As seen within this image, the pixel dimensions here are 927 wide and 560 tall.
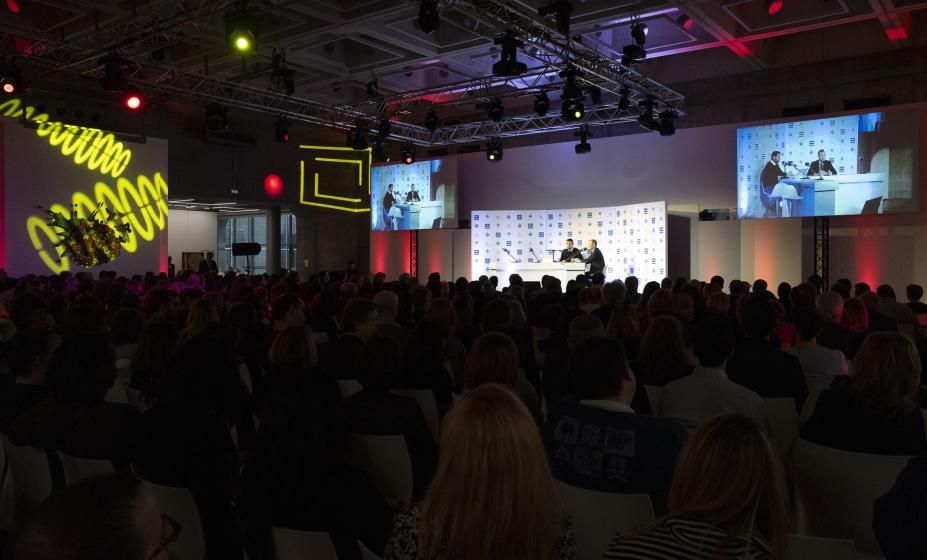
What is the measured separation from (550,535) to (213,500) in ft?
5.58

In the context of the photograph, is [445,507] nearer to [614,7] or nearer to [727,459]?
[727,459]

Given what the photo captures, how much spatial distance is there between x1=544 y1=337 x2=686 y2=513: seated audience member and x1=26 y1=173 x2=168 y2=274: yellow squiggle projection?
13.8 metres

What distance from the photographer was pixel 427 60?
12875 mm

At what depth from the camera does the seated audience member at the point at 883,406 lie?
2736 millimetres

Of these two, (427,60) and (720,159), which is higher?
(427,60)

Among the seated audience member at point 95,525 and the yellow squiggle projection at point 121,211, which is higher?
the yellow squiggle projection at point 121,211

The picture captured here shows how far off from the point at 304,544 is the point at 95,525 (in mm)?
1162

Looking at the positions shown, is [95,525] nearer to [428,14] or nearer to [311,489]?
[311,489]

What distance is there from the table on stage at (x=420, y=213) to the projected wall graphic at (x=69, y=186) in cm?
576

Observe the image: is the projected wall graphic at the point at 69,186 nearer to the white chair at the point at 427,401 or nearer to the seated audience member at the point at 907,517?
the white chair at the point at 427,401

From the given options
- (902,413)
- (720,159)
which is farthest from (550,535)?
(720,159)

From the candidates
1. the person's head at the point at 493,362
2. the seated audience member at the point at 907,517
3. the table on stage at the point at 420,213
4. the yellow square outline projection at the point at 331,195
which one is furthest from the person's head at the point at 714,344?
the yellow square outline projection at the point at 331,195

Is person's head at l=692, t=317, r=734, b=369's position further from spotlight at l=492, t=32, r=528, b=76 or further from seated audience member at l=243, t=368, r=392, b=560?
spotlight at l=492, t=32, r=528, b=76

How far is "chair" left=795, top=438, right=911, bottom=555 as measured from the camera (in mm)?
2537
